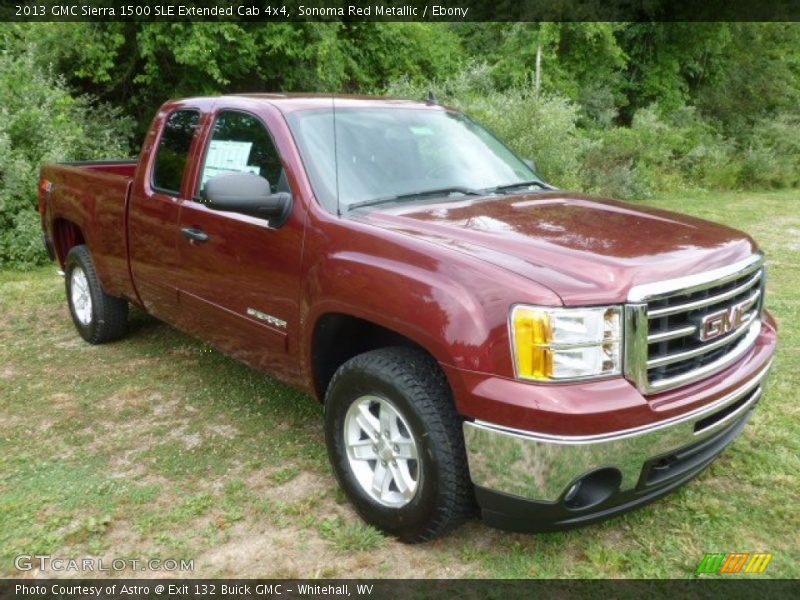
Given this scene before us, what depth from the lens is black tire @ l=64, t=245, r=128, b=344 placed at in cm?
528

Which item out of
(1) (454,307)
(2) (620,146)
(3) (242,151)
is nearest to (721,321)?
(1) (454,307)

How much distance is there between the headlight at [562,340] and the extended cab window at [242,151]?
1.56m

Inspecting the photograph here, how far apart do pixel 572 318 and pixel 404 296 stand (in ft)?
2.11

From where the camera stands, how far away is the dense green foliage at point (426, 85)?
994cm

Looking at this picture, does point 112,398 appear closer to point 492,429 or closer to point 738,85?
point 492,429

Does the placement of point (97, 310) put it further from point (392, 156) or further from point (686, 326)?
point (686, 326)

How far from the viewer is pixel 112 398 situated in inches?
177

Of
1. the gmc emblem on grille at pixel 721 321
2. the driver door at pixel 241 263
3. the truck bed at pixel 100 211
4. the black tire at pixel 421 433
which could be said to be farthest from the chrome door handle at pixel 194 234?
the gmc emblem on grille at pixel 721 321

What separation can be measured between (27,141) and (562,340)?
29.4 feet

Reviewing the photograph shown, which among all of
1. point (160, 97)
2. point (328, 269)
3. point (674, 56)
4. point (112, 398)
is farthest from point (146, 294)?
point (674, 56)

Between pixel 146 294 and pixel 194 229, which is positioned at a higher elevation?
pixel 194 229

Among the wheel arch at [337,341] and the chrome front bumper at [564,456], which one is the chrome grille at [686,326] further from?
the wheel arch at [337,341]

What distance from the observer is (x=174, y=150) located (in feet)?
14.4

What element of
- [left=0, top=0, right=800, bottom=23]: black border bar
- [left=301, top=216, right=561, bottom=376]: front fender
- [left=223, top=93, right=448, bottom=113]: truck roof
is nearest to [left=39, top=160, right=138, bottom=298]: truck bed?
[left=223, top=93, right=448, bottom=113]: truck roof
